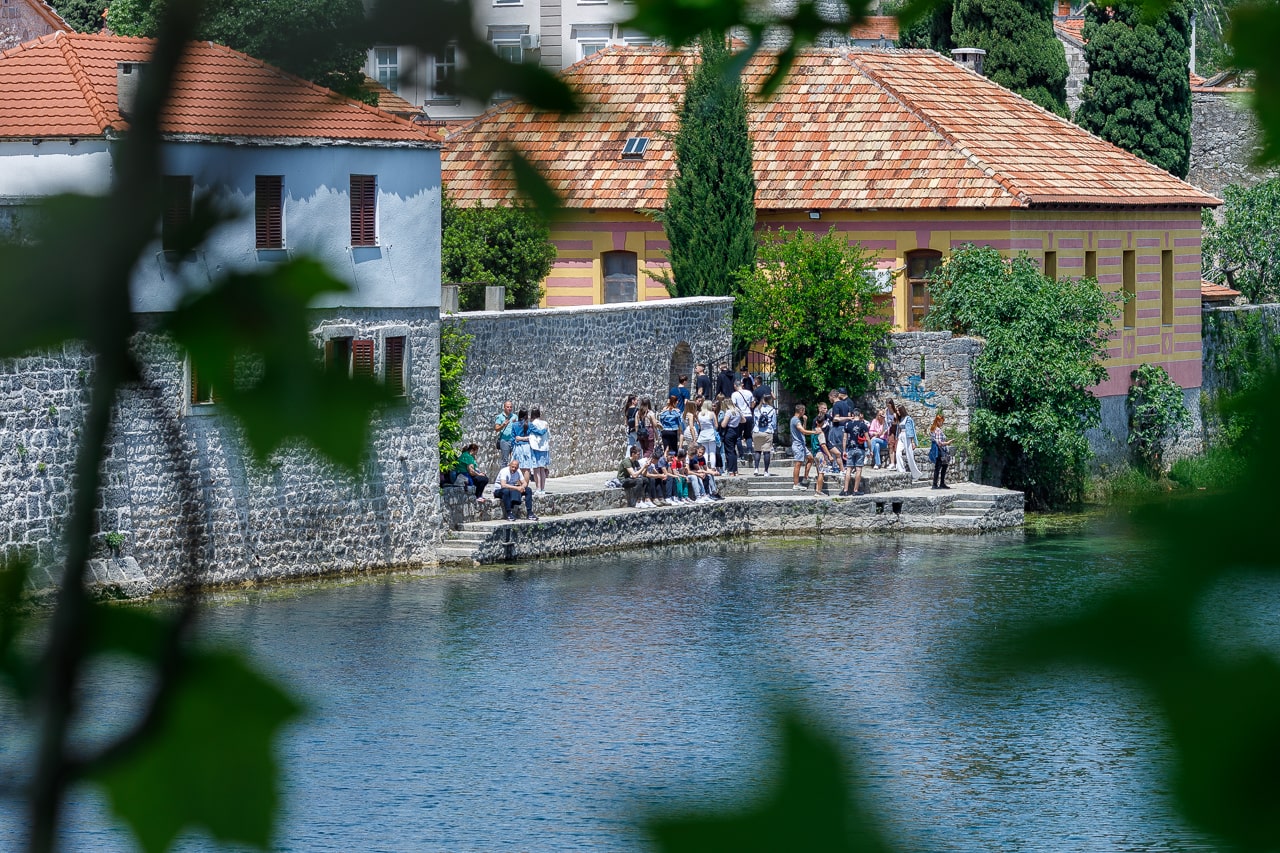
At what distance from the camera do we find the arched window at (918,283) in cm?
2897

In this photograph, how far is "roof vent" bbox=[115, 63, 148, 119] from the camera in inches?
33.8

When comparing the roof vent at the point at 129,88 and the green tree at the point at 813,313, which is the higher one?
the green tree at the point at 813,313

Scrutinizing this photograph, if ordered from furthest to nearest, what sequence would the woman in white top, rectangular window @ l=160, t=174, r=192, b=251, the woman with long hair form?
the woman with long hair
the woman in white top
rectangular window @ l=160, t=174, r=192, b=251

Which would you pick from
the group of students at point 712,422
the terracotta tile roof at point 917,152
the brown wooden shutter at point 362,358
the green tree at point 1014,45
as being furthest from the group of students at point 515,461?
the brown wooden shutter at point 362,358

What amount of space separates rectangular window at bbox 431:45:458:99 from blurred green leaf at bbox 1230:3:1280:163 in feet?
1.21

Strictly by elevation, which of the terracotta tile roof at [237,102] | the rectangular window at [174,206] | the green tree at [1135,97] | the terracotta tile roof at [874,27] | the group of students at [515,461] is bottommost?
the group of students at [515,461]

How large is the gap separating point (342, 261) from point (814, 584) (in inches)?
863

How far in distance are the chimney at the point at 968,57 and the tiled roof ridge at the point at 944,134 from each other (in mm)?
2743

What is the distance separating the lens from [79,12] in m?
29.6

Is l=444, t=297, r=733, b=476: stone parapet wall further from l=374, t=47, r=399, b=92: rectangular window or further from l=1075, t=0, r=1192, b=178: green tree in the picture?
l=374, t=47, r=399, b=92: rectangular window

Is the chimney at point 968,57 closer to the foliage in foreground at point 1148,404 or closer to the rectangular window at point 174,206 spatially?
the foliage in foreground at point 1148,404

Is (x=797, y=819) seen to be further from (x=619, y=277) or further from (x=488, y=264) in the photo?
(x=619, y=277)

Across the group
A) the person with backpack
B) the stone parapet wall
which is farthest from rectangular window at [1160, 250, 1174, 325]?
the person with backpack

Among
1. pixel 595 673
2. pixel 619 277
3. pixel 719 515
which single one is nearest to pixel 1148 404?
pixel 619 277
